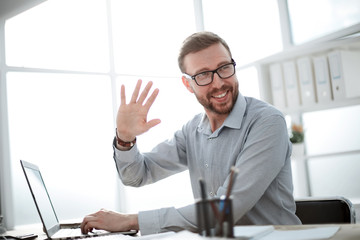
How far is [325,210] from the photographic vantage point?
1441mm

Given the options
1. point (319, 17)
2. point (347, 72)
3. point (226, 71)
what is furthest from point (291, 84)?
point (226, 71)

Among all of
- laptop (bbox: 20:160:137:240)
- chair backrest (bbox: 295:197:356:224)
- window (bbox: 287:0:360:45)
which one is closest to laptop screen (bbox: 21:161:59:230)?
laptop (bbox: 20:160:137:240)

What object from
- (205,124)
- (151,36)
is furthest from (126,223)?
(151,36)

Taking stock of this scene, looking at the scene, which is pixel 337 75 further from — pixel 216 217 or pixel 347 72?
pixel 216 217

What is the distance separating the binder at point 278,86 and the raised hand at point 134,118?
72.4 inches

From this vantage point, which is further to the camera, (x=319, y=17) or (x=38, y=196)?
(x=319, y=17)

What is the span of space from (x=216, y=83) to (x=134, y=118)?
352 mm

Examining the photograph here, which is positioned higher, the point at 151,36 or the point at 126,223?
the point at 151,36

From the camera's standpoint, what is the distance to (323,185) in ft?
9.92

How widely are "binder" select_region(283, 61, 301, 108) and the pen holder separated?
8.28 ft

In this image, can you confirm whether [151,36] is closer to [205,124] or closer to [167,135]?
[167,135]

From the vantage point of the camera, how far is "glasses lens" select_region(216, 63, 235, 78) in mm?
1565

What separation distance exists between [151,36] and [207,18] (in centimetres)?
64

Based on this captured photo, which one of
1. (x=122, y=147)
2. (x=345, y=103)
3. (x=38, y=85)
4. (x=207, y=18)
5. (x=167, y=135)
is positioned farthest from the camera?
(x=207, y=18)
